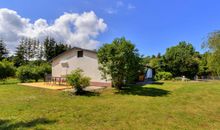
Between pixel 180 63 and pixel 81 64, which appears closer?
pixel 81 64

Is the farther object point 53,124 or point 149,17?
point 149,17

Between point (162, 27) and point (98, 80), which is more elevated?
point (162, 27)

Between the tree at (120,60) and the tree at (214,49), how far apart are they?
607cm

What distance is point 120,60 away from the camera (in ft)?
51.3

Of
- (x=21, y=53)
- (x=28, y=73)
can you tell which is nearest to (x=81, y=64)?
(x=28, y=73)

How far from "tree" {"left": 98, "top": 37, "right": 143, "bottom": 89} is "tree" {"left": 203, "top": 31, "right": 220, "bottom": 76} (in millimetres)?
6072

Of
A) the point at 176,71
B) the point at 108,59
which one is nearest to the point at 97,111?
the point at 108,59

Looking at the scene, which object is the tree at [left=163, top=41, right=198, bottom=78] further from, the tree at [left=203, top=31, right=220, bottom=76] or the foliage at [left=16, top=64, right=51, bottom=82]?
the tree at [left=203, top=31, right=220, bottom=76]

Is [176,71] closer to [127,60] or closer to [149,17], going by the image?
[149,17]

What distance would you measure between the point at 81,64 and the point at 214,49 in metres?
13.3

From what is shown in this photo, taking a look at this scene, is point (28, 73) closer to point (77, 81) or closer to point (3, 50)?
point (77, 81)

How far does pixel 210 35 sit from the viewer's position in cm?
1142

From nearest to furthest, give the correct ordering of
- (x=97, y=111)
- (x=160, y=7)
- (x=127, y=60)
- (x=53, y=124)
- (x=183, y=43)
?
(x=53, y=124), (x=97, y=111), (x=127, y=60), (x=160, y=7), (x=183, y=43)

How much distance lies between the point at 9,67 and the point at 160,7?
65.5ft
